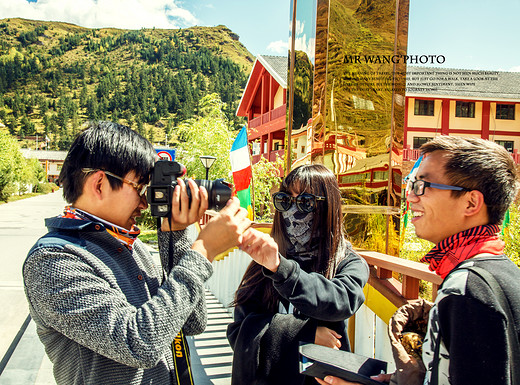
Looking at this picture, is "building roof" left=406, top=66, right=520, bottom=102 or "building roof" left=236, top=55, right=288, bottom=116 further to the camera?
"building roof" left=406, top=66, right=520, bottom=102

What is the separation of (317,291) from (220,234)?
1.92 ft

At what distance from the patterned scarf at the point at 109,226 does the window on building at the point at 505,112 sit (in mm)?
31263

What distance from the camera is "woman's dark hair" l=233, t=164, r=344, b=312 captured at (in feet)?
6.39

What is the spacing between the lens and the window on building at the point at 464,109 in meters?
27.4

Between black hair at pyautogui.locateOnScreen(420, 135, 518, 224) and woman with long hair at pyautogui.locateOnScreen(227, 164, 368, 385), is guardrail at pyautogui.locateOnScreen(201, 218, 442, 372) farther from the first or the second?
black hair at pyautogui.locateOnScreen(420, 135, 518, 224)

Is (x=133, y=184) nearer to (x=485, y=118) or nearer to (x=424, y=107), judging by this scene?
(x=424, y=107)

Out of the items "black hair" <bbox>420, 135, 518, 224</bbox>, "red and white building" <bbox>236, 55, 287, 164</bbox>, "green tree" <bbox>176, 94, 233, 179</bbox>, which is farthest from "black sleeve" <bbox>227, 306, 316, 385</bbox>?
"red and white building" <bbox>236, 55, 287, 164</bbox>

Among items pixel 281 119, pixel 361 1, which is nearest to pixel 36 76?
pixel 281 119

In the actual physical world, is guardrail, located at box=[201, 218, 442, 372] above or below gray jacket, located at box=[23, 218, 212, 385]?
below

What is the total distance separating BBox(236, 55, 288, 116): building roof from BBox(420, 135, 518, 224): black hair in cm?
2328

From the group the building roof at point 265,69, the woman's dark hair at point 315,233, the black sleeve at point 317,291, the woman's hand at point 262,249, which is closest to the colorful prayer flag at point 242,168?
the woman's dark hair at point 315,233

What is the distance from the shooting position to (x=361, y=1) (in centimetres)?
427

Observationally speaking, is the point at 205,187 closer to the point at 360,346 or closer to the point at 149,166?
the point at 149,166

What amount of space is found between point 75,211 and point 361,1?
3.92 metres
